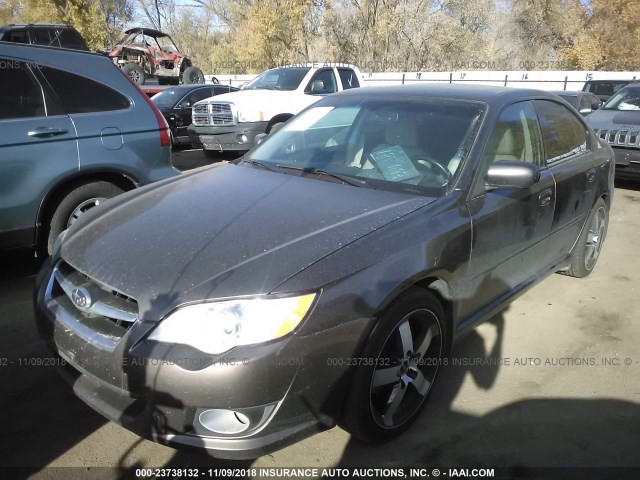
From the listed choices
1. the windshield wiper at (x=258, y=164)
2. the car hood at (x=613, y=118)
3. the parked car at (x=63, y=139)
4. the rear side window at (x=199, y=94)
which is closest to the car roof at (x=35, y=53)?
the parked car at (x=63, y=139)

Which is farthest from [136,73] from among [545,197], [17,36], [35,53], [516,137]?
[545,197]

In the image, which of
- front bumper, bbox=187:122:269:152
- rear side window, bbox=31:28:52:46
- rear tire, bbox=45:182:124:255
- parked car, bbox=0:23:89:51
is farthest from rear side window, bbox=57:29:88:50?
rear tire, bbox=45:182:124:255

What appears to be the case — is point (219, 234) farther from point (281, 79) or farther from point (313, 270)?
point (281, 79)

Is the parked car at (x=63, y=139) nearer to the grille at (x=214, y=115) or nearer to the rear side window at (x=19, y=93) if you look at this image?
the rear side window at (x=19, y=93)

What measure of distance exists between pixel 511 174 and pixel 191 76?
56.4ft

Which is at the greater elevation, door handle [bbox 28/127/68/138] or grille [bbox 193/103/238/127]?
door handle [bbox 28/127/68/138]

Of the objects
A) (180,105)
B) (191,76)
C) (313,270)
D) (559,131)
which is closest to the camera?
(313,270)

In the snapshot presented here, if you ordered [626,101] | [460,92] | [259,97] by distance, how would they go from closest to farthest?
[460,92] → [626,101] → [259,97]

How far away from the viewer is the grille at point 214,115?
30.2ft

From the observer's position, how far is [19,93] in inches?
157

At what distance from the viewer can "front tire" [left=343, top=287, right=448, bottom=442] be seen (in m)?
2.18

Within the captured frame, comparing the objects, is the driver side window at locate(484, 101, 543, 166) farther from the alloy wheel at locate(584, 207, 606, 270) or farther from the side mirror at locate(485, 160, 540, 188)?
the alloy wheel at locate(584, 207, 606, 270)

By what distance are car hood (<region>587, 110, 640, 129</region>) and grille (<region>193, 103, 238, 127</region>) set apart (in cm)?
595

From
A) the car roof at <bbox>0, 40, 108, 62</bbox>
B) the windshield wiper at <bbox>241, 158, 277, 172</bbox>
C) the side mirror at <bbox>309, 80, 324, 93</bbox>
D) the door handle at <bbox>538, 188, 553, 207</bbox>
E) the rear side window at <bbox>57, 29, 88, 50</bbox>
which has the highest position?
the rear side window at <bbox>57, 29, 88, 50</bbox>
